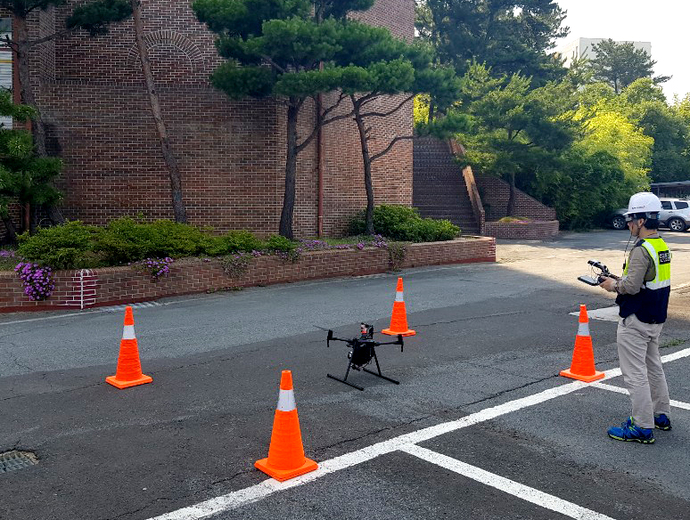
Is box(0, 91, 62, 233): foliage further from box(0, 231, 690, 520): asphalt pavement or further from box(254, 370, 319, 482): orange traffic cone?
box(254, 370, 319, 482): orange traffic cone

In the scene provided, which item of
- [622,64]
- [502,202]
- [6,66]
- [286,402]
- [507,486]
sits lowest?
[507,486]

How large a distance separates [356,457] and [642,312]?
2788 millimetres

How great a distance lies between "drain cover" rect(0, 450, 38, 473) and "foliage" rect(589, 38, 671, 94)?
256 feet

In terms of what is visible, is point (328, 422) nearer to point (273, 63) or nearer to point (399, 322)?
point (399, 322)

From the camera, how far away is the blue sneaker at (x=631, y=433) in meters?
5.81

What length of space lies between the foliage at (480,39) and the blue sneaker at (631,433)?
130 ft

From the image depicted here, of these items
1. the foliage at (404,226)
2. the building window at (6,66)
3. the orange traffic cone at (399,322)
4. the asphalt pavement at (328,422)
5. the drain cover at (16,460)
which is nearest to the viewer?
the asphalt pavement at (328,422)

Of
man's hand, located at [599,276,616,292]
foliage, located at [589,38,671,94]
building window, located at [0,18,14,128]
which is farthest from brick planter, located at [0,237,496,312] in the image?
foliage, located at [589,38,671,94]

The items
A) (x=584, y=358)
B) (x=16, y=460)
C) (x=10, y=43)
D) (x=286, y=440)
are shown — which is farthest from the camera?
(x=10, y=43)

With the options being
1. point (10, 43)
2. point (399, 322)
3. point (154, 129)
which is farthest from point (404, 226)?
point (10, 43)

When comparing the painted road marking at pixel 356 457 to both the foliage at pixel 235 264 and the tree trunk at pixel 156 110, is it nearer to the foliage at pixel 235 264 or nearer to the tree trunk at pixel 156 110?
the foliage at pixel 235 264

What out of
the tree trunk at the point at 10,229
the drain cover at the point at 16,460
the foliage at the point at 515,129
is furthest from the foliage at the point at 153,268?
Result: the foliage at the point at 515,129

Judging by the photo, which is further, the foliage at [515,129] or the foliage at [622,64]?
the foliage at [622,64]

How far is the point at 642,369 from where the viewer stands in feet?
19.3
